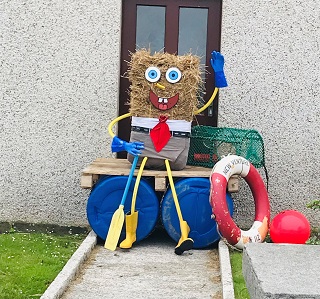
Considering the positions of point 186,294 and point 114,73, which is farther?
point 114,73

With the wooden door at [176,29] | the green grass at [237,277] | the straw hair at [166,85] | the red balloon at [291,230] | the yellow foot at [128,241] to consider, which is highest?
the wooden door at [176,29]

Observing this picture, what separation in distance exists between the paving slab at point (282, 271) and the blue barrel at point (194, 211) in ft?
7.94

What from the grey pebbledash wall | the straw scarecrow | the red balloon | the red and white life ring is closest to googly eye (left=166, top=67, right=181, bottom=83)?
the straw scarecrow

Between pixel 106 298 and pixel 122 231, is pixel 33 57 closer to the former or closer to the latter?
pixel 122 231

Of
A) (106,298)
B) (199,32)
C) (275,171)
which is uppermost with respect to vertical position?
(199,32)

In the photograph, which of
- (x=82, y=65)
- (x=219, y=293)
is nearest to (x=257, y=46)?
(x=82, y=65)

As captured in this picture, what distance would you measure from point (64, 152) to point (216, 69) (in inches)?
78.3

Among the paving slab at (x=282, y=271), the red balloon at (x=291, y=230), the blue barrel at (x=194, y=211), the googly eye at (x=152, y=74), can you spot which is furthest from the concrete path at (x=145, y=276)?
the googly eye at (x=152, y=74)

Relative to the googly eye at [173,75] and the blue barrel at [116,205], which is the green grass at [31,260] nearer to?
the blue barrel at [116,205]

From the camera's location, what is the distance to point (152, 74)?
579cm

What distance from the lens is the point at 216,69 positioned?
6059mm

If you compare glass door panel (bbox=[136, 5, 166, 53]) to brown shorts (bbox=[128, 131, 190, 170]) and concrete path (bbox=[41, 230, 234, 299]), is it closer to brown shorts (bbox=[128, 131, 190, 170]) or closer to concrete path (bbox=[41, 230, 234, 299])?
brown shorts (bbox=[128, 131, 190, 170])

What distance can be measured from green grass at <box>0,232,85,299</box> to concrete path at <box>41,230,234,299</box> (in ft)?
0.76

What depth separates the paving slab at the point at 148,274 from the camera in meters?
4.66
